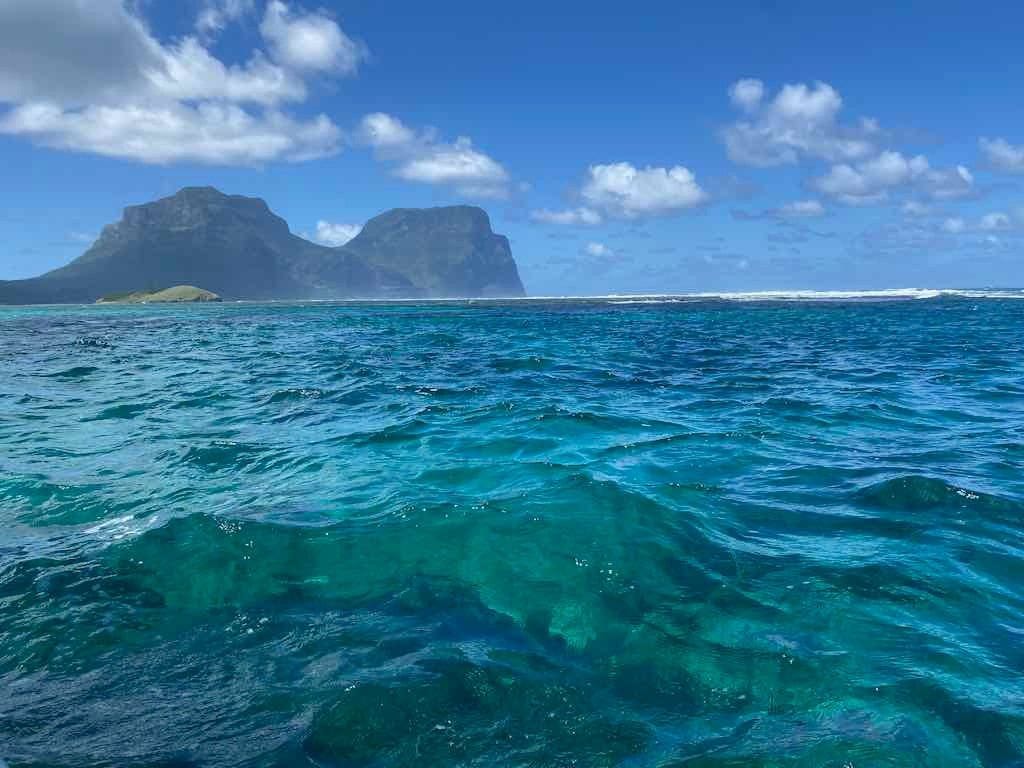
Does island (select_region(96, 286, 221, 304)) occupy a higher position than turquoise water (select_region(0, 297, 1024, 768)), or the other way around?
island (select_region(96, 286, 221, 304))

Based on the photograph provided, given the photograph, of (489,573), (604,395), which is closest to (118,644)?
(489,573)

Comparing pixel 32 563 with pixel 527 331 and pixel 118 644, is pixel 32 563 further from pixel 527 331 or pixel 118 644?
pixel 527 331

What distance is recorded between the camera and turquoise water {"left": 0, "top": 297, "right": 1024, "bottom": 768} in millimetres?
4672

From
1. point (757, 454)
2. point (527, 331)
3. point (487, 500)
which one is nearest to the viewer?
point (487, 500)

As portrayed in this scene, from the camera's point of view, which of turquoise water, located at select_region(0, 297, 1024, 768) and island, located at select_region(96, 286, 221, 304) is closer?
turquoise water, located at select_region(0, 297, 1024, 768)

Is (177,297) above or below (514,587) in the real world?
above

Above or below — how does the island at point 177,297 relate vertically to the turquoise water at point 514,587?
above

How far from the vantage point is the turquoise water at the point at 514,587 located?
467 cm

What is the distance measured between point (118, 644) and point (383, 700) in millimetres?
2785

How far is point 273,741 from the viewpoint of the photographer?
4516 mm

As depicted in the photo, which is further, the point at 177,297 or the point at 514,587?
the point at 177,297

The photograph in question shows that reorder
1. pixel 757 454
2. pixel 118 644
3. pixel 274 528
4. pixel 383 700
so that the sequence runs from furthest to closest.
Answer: pixel 757 454
pixel 274 528
pixel 118 644
pixel 383 700

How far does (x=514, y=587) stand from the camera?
7.09 meters

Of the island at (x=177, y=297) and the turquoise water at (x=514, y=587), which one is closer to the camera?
the turquoise water at (x=514, y=587)
